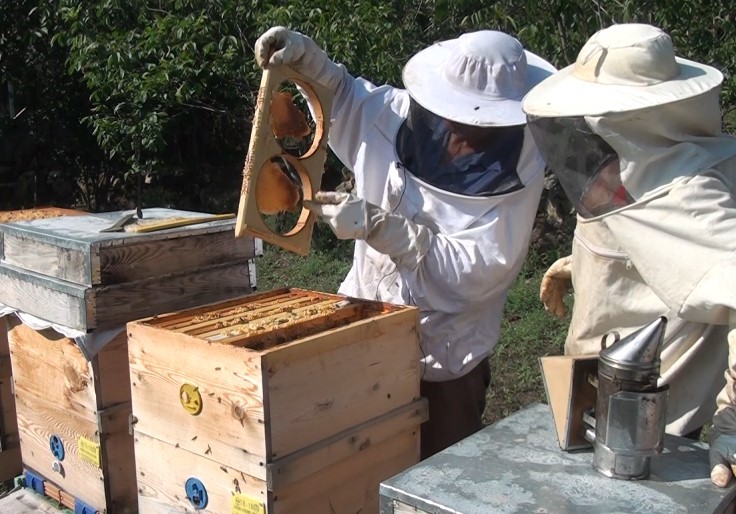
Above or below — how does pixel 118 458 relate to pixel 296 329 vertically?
below

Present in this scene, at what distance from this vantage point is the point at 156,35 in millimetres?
6395

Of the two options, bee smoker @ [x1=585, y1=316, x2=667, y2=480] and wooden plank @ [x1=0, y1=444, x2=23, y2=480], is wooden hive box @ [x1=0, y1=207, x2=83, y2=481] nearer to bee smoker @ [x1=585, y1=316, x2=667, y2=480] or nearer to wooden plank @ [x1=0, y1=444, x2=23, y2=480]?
wooden plank @ [x1=0, y1=444, x2=23, y2=480]

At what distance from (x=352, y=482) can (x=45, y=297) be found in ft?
3.93

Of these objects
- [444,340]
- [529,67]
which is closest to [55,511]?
[444,340]

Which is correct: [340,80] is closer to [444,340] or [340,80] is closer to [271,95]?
[271,95]

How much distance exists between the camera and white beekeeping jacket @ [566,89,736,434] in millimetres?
1561

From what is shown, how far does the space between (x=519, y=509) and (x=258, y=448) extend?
681mm

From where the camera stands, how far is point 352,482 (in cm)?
215

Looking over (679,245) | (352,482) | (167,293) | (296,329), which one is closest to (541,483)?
(679,245)

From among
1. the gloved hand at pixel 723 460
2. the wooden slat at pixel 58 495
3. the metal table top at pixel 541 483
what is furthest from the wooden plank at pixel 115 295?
the gloved hand at pixel 723 460

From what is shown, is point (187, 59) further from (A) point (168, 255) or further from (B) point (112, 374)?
(B) point (112, 374)

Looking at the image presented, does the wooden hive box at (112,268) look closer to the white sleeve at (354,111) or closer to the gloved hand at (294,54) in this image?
the white sleeve at (354,111)

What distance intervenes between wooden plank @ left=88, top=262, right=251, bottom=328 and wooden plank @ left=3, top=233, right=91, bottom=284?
0.34 ft

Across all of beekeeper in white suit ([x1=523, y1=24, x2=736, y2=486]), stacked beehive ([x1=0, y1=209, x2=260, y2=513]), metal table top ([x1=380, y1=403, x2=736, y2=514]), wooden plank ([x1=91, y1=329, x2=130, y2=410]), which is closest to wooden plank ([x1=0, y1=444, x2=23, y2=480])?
stacked beehive ([x1=0, y1=209, x2=260, y2=513])
